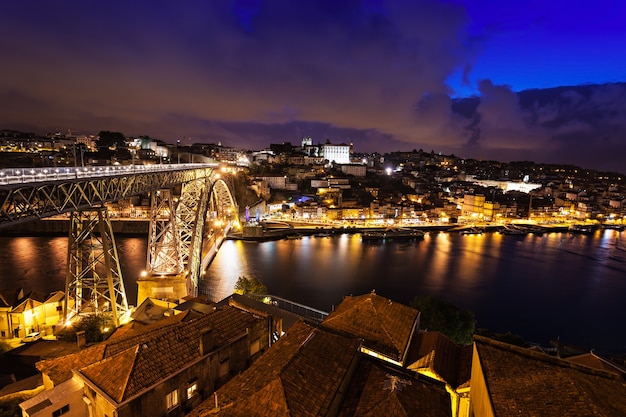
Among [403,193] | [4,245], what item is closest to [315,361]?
[4,245]

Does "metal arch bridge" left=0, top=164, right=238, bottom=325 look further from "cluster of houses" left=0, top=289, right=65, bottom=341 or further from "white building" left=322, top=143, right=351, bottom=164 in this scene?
"white building" left=322, top=143, right=351, bottom=164

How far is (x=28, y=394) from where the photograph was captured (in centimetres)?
578

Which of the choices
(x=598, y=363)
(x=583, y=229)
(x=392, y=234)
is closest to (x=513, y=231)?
(x=583, y=229)

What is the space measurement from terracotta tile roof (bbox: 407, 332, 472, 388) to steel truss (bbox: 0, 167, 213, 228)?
7.59m

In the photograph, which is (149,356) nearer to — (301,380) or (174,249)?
(301,380)

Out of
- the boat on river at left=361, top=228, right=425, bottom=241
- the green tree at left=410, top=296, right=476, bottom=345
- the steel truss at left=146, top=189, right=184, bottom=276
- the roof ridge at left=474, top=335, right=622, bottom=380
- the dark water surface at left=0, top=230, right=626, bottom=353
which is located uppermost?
the roof ridge at left=474, top=335, right=622, bottom=380

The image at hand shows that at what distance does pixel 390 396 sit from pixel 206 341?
2862 mm

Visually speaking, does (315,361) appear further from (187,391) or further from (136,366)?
(136,366)

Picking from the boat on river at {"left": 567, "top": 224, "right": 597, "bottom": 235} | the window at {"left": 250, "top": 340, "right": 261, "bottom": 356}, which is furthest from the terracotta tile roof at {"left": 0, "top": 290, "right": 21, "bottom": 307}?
the boat on river at {"left": 567, "top": 224, "right": 597, "bottom": 235}

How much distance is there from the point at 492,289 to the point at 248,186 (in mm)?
32225

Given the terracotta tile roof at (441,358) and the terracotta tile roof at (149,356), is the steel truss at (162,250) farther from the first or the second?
the terracotta tile roof at (441,358)

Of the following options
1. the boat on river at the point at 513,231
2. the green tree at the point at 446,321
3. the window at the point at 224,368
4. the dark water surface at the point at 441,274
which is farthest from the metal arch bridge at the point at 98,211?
the boat on river at the point at 513,231

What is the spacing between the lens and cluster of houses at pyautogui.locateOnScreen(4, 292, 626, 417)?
12.3ft

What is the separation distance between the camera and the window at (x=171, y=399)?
15.5ft
